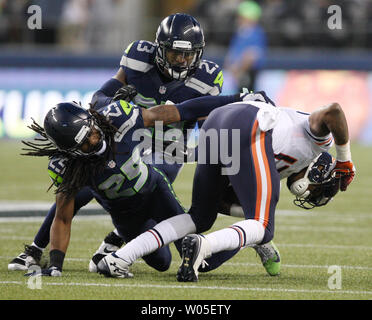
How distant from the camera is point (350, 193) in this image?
10375mm

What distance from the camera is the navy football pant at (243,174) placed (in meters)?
4.83

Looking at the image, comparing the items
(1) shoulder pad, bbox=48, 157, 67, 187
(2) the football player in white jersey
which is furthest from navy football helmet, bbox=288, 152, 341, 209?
(1) shoulder pad, bbox=48, 157, 67, 187

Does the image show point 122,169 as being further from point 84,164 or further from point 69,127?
point 69,127

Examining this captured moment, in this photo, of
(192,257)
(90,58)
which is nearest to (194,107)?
(192,257)

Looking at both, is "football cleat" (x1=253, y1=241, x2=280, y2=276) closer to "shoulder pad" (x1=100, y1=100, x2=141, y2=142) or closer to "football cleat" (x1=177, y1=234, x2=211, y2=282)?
"football cleat" (x1=177, y1=234, x2=211, y2=282)

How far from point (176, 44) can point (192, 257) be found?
5.88 ft

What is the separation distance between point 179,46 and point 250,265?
1.50 meters

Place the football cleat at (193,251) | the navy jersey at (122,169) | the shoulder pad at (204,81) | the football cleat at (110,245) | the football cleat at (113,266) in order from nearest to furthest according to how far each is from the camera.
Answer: the football cleat at (193,251)
the football cleat at (113,266)
the navy jersey at (122,169)
the football cleat at (110,245)
the shoulder pad at (204,81)

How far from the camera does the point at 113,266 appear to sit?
4.93m

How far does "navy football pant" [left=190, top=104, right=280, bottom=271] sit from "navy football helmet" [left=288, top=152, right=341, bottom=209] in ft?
1.29

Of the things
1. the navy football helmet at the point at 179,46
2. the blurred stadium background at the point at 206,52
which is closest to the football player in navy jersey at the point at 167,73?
the navy football helmet at the point at 179,46

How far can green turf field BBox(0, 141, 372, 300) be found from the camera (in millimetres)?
4570

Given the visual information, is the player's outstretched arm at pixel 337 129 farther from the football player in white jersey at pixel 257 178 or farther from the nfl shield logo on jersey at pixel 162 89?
the nfl shield logo on jersey at pixel 162 89

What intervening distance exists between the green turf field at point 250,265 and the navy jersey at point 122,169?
1.53 ft
